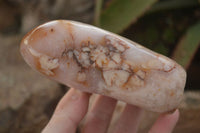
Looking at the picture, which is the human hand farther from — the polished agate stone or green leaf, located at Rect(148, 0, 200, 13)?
green leaf, located at Rect(148, 0, 200, 13)

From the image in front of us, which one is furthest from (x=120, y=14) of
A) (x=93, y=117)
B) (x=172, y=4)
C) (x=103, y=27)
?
(x=93, y=117)

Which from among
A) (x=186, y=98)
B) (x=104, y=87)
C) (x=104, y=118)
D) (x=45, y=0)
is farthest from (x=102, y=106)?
(x=45, y=0)

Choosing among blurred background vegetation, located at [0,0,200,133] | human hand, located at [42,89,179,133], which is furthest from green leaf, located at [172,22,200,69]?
human hand, located at [42,89,179,133]

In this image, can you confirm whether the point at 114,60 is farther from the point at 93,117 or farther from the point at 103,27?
the point at 103,27

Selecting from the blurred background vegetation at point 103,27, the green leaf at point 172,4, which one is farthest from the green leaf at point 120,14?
the green leaf at point 172,4

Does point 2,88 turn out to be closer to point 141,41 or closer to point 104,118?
point 104,118

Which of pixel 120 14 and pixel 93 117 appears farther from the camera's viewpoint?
pixel 120 14
